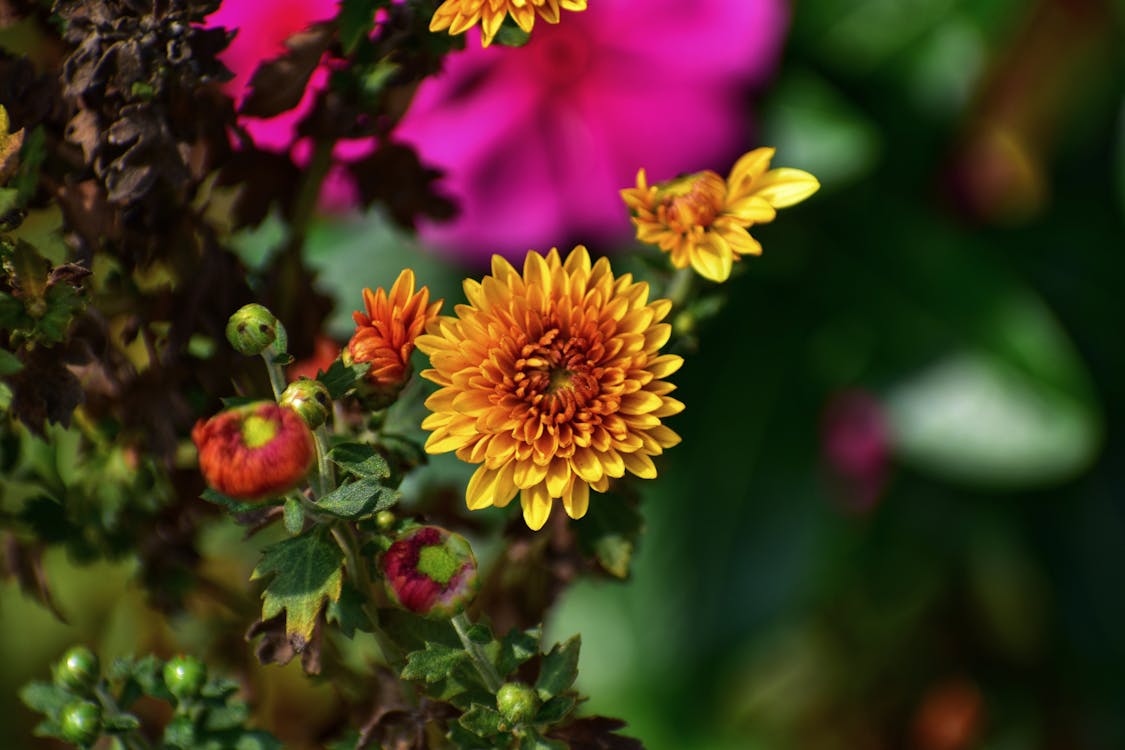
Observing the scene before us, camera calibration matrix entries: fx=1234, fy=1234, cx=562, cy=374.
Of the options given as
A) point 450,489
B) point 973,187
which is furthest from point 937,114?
point 450,489

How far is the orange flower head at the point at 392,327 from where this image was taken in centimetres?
30

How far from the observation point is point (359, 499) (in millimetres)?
281

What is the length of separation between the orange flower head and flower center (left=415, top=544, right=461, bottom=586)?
45mm

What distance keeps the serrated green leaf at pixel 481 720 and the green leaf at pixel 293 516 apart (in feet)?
0.21

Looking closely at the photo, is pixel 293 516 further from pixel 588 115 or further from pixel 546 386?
pixel 588 115

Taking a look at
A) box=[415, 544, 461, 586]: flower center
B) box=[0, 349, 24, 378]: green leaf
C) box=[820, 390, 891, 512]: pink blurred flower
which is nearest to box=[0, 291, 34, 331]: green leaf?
box=[0, 349, 24, 378]: green leaf

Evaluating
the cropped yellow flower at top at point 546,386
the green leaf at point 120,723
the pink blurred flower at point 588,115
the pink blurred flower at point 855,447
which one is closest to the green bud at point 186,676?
the green leaf at point 120,723

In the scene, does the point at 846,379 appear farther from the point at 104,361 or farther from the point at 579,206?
the point at 104,361

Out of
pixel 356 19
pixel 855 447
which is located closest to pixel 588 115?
pixel 855 447

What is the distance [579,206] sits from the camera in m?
0.77

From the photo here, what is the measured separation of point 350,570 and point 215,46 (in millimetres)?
146

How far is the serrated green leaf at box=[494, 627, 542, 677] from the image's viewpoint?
12.4 inches

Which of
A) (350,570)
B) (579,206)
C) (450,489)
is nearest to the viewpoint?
(350,570)

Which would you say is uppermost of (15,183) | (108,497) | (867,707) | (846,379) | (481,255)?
(15,183)
